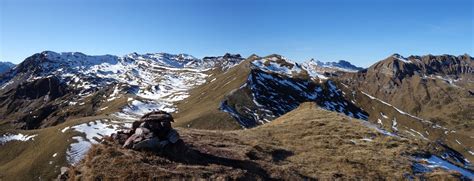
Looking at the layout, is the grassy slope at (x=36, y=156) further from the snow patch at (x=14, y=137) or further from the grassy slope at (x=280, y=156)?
the grassy slope at (x=280, y=156)

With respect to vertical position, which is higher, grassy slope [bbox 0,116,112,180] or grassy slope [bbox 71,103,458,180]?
grassy slope [bbox 71,103,458,180]

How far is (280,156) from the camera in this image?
3522cm

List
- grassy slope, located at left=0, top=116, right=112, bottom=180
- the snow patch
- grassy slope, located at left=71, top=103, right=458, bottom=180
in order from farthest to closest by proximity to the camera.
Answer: the snow patch → grassy slope, located at left=0, top=116, right=112, bottom=180 → grassy slope, located at left=71, top=103, right=458, bottom=180

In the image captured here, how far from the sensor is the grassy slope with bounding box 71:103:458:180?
24703mm

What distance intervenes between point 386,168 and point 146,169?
21694mm

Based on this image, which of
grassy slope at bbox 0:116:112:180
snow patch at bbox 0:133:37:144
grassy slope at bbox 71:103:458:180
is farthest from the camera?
snow patch at bbox 0:133:37:144

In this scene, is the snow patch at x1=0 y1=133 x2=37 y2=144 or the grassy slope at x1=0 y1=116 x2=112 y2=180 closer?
the grassy slope at x1=0 y1=116 x2=112 y2=180

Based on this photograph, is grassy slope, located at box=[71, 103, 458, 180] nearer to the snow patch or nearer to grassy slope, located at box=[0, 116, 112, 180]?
grassy slope, located at box=[0, 116, 112, 180]

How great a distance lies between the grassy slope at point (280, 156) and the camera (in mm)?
24703

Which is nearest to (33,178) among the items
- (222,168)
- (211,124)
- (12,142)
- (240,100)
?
(12,142)

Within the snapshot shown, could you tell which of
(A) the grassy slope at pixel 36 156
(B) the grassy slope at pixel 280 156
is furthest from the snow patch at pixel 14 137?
(B) the grassy slope at pixel 280 156

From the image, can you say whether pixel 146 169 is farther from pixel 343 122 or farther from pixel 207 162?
pixel 343 122

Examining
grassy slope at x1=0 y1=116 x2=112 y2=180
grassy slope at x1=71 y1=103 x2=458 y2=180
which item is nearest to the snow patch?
grassy slope at x1=0 y1=116 x2=112 y2=180

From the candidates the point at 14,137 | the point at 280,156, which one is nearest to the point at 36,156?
the point at 14,137
